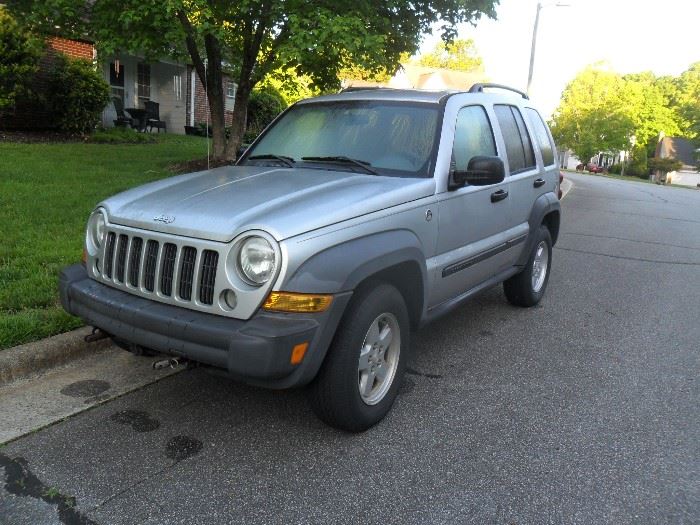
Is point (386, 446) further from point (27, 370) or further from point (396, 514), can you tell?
point (27, 370)

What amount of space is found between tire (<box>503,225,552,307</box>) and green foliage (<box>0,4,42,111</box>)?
1092 centimetres

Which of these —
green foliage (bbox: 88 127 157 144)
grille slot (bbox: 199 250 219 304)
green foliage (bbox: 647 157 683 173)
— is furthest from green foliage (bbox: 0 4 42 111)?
green foliage (bbox: 647 157 683 173)

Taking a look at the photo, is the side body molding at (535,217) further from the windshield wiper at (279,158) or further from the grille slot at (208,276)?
the grille slot at (208,276)

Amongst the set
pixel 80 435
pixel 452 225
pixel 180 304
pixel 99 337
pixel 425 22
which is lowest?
pixel 80 435

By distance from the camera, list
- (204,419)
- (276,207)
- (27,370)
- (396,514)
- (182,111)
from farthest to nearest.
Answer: (182,111) < (27,370) < (204,419) < (276,207) < (396,514)

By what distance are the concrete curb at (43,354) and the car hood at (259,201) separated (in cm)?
107

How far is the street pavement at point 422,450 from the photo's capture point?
2.70 m

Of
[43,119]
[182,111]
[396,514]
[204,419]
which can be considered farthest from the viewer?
[182,111]

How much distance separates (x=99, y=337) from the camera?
11.4 ft

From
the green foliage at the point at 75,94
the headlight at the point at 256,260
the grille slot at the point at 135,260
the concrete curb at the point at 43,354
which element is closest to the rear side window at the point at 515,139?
the headlight at the point at 256,260

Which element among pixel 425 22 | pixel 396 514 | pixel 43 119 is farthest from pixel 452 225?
pixel 43 119

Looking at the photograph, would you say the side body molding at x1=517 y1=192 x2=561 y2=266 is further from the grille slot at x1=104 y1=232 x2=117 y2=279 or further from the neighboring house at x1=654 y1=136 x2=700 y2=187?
the neighboring house at x1=654 y1=136 x2=700 y2=187

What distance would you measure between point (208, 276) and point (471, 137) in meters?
2.28

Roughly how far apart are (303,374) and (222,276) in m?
0.58
